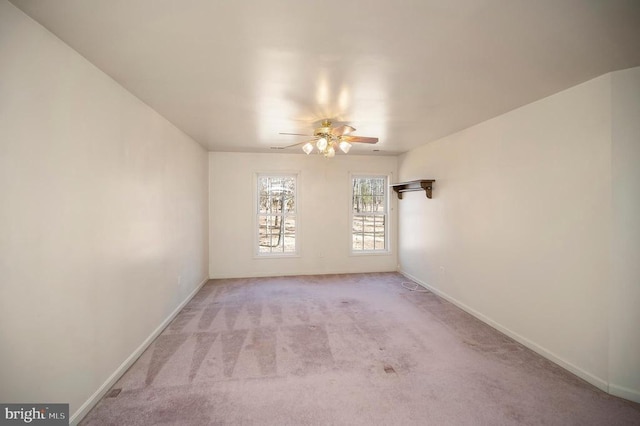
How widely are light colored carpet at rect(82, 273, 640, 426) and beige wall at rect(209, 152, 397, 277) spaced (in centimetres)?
172

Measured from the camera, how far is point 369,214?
5676 millimetres

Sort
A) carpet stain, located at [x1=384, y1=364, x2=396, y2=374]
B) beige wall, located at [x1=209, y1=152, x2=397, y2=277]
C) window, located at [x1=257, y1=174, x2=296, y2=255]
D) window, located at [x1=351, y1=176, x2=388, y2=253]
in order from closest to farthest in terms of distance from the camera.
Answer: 1. carpet stain, located at [x1=384, y1=364, x2=396, y2=374]
2. beige wall, located at [x1=209, y1=152, x2=397, y2=277]
3. window, located at [x1=257, y1=174, x2=296, y2=255]
4. window, located at [x1=351, y1=176, x2=388, y2=253]

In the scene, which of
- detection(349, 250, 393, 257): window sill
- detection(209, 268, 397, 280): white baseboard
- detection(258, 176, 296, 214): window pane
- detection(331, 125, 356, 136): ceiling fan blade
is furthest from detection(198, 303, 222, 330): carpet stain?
detection(349, 250, 393, 257): window sill

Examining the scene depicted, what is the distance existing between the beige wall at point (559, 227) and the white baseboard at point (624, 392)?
10 millimetres

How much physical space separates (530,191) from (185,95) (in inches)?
136

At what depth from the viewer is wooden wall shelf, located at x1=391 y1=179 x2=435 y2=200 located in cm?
428

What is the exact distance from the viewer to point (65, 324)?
1.64 metres

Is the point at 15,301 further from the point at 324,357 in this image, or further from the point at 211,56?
the point at 324,357

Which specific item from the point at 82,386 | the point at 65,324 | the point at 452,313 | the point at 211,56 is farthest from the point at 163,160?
the point at 452,313

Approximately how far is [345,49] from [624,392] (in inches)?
126

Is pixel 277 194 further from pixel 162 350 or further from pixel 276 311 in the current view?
pixel 162 350

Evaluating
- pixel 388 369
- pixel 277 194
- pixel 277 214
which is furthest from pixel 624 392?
pixel 277 194

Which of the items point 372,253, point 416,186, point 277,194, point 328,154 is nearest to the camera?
point 328,154

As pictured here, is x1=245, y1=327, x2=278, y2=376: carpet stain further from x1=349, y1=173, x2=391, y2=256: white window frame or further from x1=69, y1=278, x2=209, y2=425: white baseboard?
x1=349, y1=173, x2=391, y2=256: white window frame
